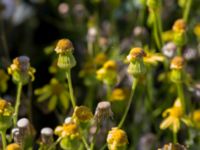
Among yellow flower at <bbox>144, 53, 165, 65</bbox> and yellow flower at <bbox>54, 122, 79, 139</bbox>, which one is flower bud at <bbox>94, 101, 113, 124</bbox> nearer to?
yellow flower at <bbox>54, 122, 79, 139</bbox>

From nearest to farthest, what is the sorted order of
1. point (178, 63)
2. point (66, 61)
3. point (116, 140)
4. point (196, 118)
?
point (116, 140) < point (66, 61) < point (178, 63) < point (196, 118)

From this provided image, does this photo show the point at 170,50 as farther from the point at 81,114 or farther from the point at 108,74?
the point at 81,114

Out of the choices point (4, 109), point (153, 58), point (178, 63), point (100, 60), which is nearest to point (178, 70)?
point (178, 63)

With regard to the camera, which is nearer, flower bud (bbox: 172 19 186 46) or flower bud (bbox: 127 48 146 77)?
flower bud (bbox: 127 48 146 77)

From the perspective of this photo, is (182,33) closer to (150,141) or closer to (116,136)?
(150,141)

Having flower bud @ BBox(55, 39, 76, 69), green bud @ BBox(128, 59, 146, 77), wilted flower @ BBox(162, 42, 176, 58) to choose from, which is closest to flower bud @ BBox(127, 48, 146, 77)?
green bud @ BBox(128, 59, 146, 77)

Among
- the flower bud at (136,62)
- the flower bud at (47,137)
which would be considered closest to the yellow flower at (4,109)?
the flower bud at (47,137)

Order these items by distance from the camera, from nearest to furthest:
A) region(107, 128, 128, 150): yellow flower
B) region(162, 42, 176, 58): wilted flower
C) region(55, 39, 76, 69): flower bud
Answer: region(107, 128, 128, 150): yellow flower, region(55, 39, 76, 69): flower bud, region(162, 42, 176, 58): wilted flower

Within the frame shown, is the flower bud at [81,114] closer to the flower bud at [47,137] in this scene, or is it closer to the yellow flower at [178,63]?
the flower bud at [47,137]

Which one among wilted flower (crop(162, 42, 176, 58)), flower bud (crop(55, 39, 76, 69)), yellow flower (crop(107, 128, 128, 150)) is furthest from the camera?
wilted flower (crop(162, 42, 176, 58))
